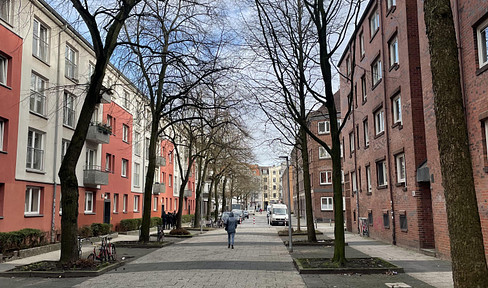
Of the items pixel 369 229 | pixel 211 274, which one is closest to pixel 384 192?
pixel 369 229

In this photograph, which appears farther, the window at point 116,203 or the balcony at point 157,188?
the balcony at point 157,188

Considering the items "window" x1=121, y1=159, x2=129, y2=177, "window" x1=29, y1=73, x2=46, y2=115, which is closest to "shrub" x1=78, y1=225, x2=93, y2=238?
"window" x1=29, y1=73, x2=46, y2=115

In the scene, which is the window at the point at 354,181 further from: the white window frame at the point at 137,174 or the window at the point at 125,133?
the white window frame at the point at 137,174

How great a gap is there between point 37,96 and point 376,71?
16289 mm

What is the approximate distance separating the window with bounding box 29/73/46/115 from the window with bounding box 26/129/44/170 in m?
1.06

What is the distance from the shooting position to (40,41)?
68.7 ft

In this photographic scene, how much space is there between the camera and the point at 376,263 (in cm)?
1184

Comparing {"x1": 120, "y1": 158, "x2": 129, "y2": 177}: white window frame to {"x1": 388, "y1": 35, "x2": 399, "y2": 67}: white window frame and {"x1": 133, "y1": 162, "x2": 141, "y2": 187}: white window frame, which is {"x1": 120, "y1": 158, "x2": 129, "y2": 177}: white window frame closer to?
{"x1": 133, "y1": 162, "x2": 141, "y2": 187}: white window frame

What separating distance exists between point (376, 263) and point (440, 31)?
24.9ft

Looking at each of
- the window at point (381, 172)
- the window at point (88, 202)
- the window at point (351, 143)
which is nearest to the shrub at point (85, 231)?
the window at point (88, 202)

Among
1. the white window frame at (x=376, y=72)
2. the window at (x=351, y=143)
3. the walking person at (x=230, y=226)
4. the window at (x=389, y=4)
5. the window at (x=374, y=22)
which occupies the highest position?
the window at (x=374, y=22)

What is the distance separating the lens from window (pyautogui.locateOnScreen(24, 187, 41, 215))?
64.7 ft

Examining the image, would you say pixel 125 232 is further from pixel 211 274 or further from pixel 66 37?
pixel 211 274

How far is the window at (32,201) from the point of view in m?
19.7
